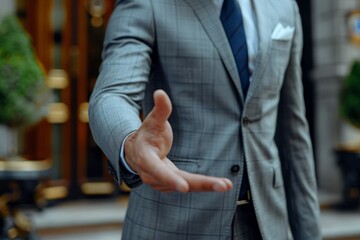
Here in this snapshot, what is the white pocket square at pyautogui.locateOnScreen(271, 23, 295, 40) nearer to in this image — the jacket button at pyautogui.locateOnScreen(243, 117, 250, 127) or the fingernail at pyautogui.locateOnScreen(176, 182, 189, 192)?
the jacket button at pyautogui.locateOnScreen(243, 117, 250, 127)

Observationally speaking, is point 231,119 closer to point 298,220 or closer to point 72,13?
point 298,220

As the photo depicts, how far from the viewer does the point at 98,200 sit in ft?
20.7

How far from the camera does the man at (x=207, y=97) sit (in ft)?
4.52

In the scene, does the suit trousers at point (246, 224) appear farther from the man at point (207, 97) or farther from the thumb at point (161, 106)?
the thumb at point (161, 106)

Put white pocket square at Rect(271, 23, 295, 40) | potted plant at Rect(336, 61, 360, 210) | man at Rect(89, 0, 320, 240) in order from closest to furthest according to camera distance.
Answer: man at Rect(89, 0, 320, 240), white pocket square at Rect(271, 23, 295, 40), potted plant at Rect(336, 61, 360, 210)

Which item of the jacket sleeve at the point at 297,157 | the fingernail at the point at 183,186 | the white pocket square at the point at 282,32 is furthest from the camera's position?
the jacket sleeve at the point at 297,157

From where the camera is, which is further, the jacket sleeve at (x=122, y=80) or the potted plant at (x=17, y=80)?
the potted plant at (x=17, y=80)

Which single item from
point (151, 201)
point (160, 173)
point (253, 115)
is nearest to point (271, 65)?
point (253, 115)

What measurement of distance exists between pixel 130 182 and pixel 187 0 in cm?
61

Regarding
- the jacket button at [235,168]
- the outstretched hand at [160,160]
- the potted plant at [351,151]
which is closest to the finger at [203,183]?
the outstretched hand at [160,160]

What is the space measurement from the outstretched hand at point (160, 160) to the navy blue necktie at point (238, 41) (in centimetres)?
59

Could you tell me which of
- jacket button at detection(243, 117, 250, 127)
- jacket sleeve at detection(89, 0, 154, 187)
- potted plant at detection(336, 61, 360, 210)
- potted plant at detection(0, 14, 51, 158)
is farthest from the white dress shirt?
potted plant at detection(336, 61, 360, 210)

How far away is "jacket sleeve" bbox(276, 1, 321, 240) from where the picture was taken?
1737 millimetres

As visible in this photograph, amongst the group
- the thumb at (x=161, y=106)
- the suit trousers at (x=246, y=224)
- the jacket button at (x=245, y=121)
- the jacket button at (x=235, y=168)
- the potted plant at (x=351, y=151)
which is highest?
the thumb at (x=161, y=106)
